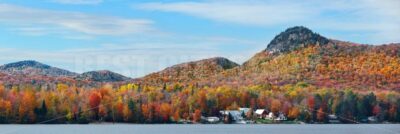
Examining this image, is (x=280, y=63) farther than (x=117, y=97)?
Yes

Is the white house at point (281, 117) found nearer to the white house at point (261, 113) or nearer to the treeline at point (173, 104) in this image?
the treeline at point (173, 104)

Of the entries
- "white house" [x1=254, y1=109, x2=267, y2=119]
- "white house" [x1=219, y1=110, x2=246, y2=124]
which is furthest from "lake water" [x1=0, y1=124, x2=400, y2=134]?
"white house" [x1=254, y1=109, x2=267, y2=119]

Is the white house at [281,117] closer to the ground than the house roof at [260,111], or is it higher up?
closer to the ground

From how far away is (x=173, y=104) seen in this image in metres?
109

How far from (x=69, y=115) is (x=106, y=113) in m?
6.13

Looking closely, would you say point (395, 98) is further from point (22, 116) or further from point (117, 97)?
point (22, 116)

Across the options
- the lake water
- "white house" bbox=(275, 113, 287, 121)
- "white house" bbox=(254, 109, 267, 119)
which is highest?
"white house" bbox=(254, 109, 267, 119)

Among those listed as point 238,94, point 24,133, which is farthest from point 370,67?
point 24,133

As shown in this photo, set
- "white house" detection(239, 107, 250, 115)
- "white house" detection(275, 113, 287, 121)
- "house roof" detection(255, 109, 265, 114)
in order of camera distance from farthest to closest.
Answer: "white house" detection(275, 113, 287, 121) < "house roof" detection(255, 109, 265, 114) < "white house" detection(239, 107, 250, 115)

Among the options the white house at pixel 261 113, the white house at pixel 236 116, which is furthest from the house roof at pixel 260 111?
the white house at pixel 236 116

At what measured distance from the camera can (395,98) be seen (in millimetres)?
107562

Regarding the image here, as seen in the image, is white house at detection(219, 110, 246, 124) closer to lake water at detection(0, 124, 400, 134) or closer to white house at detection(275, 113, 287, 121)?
lake water at detection(0, 124, 400, 134)

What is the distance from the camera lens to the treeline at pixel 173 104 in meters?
105

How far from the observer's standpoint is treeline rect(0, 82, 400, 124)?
4151 inches
